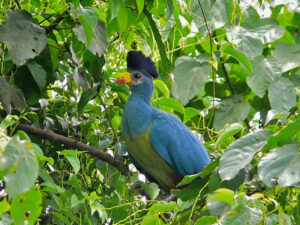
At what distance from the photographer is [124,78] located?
3.27 meters

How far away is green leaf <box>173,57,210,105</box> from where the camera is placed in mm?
2523

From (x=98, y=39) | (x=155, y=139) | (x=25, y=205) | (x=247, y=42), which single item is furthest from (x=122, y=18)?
(x=155, y=139)

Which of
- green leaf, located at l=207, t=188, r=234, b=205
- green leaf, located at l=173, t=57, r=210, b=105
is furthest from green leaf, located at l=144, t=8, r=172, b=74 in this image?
green leaf, located at l=207, t=188, r=234, b=205

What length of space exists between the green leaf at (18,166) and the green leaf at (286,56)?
1868 mm

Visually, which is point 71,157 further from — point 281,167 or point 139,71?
point 139,71

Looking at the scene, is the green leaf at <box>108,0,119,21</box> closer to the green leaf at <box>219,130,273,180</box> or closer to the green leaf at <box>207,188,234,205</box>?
the green leaf at <box>219,130,273,180</box>

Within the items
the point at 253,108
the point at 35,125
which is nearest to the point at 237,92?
the point at 253,108

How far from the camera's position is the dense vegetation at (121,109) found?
182 centimetres

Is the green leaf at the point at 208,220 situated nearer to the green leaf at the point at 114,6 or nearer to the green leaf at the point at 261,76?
the green leaf at the point at 114,6

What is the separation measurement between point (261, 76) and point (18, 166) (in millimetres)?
1741

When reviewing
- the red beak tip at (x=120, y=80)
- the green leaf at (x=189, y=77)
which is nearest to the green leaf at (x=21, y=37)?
the green leaf at (x=189, y=77)

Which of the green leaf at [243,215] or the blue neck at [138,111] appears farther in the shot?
the blue neck at [138,111]

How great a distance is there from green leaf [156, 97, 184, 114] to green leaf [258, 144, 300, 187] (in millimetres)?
1245

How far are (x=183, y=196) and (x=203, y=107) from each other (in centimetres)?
184
